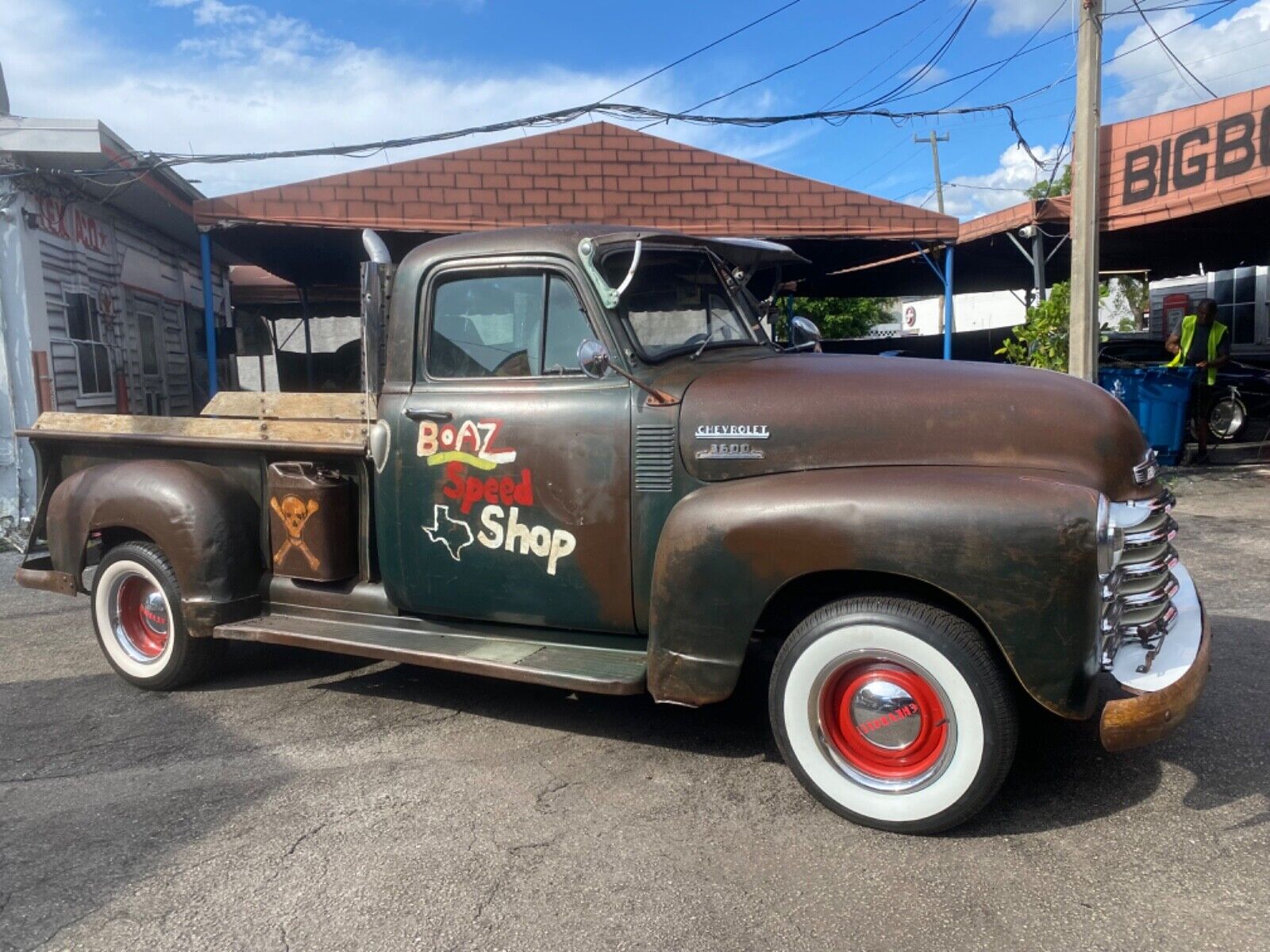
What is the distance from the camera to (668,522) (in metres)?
3.55

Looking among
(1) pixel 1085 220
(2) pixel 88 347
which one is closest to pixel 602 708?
(1) pixel 1085 220

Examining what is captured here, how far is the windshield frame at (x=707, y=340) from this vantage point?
391cm

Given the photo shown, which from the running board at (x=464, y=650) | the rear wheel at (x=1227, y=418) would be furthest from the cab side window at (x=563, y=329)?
the rear wheel at (x=1227, y=418)

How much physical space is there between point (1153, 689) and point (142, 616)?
453 cm

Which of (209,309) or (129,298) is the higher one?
(129,298)

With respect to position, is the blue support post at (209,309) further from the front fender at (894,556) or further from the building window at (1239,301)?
the building window at (1239,301)

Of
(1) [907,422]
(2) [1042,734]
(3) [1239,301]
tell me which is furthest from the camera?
(3) [1239,301]

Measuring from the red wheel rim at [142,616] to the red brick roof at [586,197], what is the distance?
5.92 meters

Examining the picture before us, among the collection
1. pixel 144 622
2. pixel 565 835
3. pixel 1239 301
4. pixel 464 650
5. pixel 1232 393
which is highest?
pixel 1239 301

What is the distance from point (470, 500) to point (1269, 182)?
8.62 meters

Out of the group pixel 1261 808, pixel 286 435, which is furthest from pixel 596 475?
pixel 1261 808

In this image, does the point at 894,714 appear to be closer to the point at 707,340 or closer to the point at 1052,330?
the point at 707,340

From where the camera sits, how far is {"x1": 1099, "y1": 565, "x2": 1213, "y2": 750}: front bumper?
299 cm

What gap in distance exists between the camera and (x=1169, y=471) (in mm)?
10742
